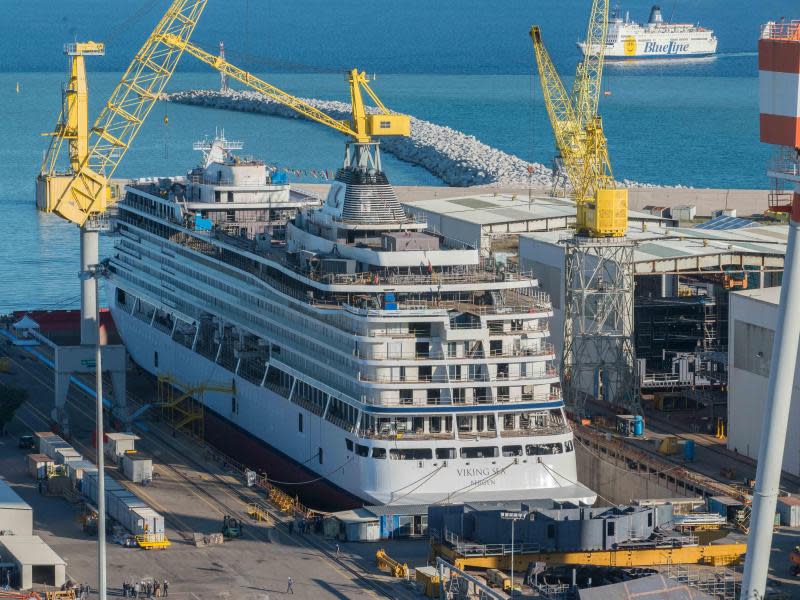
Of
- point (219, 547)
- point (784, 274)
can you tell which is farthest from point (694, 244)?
point (784, 274)

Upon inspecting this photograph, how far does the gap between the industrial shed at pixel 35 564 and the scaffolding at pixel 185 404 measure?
19837mm

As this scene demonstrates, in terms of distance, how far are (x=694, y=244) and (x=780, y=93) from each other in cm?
4358

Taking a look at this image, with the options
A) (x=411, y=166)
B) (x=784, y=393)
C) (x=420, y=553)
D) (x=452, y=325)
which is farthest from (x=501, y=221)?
(x=411, y=166)

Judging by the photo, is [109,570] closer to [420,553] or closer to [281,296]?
[420,553]

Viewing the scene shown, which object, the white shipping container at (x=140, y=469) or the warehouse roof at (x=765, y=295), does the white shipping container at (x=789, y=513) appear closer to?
the warehouse roof at (x=765, y=295)

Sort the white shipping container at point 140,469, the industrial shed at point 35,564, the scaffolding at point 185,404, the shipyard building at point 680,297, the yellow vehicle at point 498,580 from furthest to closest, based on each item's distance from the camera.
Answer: the shipyard building at point 680,297 < the scaffolding at point 185,404 < the white shipping container at point 140,469 < the industrial shed at point 35,564 < the yellow vehicle at point 498,580

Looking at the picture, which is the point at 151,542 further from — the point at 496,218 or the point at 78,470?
the point at 496,218

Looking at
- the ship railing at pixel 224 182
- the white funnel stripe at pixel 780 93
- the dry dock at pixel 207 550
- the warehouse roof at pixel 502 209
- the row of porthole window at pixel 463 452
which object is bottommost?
the dry dock at pixel 207 550

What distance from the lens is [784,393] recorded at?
4447cm

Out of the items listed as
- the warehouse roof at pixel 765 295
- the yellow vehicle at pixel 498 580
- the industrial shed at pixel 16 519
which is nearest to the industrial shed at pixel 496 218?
the warehouse roof at pixel 765 295

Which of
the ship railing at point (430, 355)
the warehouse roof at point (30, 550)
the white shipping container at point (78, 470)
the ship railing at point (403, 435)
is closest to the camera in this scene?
the warehouse roof at point (30, 550)

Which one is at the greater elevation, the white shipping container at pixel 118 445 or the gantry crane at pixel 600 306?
the gantry crane at pixel 600 306

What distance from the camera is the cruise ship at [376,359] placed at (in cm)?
6219

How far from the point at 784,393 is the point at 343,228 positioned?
96.8 ft
